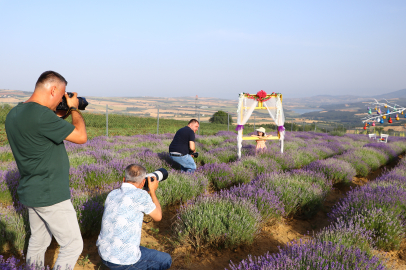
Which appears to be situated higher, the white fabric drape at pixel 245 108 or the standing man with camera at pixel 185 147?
the white fabric drape at pixel 245 108

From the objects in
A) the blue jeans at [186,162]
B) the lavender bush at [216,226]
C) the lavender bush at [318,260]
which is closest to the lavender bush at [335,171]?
the blue jeans at [186,162]

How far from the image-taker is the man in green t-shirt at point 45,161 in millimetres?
1714

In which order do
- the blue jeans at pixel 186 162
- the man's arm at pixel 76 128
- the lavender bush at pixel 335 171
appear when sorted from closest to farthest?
the man's arm at pixel 76 128 → the blue jeans at pixel 186 162 → the lavender bush at pixel 335 171

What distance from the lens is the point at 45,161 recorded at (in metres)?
1.79

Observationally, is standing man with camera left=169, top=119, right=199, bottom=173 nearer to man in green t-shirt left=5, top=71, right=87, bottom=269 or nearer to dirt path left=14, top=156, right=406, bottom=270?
dirt path left=14, top=156, right=406, bottom=270

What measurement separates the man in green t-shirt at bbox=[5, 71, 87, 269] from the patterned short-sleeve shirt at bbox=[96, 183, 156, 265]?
23 cm

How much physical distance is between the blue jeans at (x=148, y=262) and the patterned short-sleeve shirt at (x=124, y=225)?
0.05 m

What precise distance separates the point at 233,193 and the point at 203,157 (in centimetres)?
314

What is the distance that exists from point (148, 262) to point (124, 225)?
425mm

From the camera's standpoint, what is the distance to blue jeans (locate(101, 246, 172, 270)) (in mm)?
1987

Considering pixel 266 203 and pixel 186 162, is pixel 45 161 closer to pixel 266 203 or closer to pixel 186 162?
pixel 266 203

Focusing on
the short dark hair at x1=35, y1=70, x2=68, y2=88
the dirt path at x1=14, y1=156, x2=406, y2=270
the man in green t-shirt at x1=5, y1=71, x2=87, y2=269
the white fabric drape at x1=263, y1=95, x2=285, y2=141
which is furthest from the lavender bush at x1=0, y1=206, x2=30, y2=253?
the white fabric drape at x1=263, y1=95, x2=285, y2=141

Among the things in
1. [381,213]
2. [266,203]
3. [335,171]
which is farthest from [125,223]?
[335,171]

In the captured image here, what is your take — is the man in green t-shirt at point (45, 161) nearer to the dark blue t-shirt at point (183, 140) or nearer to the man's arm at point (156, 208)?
the man's arm at point (156, 208)
